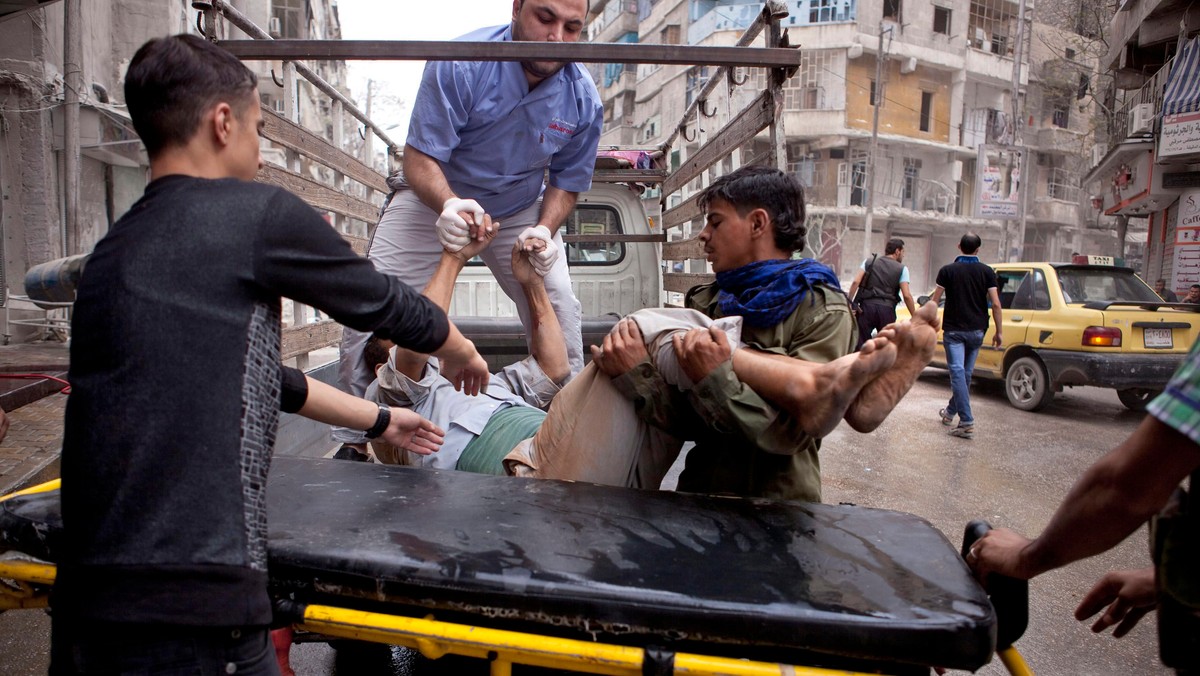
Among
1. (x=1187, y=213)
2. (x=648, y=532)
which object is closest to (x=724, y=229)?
(x=648, y=532)

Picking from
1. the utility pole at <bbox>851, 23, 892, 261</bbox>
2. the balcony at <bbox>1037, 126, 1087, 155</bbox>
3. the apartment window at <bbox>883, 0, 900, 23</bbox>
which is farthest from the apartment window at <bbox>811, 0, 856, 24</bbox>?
the balcony at <bbox>1037, 126, 1087, 155</bbox>

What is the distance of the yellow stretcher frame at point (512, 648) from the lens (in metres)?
1.15

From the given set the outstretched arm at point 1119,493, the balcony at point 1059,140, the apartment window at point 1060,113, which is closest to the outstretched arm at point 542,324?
the outstretched arm at point 1119,493

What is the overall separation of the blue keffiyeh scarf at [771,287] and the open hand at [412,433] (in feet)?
2.97

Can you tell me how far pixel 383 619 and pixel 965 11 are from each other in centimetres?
3397

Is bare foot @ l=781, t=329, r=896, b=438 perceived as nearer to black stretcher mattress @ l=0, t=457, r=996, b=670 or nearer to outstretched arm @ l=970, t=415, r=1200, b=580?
black stretcher mattress @ l=0, t=457, r=996, b=670

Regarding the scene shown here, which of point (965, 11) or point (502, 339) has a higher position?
point (965, 11)

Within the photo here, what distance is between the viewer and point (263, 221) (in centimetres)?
115

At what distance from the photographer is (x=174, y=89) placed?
45.4 inches

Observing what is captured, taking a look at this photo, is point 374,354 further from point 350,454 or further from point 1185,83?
point 1185,83

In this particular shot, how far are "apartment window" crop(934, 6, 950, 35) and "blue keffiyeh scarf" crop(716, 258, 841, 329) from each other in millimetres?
31746

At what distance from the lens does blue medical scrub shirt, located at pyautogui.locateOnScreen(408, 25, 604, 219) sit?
284cm

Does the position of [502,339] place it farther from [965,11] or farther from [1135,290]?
[965,11]

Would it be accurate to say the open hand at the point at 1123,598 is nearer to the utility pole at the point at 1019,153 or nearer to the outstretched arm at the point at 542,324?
the outstretched arm at the point at 542,324
